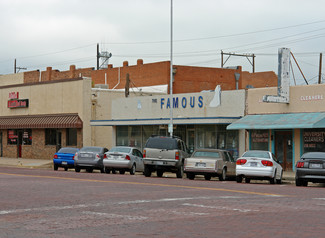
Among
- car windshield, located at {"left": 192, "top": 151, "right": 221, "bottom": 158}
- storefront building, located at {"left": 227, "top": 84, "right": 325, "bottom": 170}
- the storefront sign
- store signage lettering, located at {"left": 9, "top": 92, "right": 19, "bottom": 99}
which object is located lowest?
car windshield, located at {"left": 192, "top": 151, "right": 221, "bottom": 158}

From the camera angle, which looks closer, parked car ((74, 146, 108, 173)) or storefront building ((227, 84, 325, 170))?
storefront building ((227, 84, 325, 170))

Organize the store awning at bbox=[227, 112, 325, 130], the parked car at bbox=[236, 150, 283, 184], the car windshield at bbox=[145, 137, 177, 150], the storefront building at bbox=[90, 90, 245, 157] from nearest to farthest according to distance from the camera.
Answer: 1. the parked car at bbox=[236, 150, 283, 184]
2. the car windshield at bbox=[145, 137, 177, 150]
3. the store awning at bbox=[227, 112, 325, 130]
4. the storefront building at bbox=[90, 90, 245, 157]

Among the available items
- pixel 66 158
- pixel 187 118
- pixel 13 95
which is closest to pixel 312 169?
pixel 187 118

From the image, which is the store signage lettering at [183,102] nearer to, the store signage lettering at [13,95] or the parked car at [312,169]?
the parked car at [312,169]

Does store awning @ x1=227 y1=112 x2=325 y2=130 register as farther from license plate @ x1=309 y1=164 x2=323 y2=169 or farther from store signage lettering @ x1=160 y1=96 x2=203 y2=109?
license plate @ x1=309 y1=164 x2=323 y2=169

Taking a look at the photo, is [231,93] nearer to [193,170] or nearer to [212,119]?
[212,119]

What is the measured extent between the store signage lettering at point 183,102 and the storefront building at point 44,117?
30.8 ft

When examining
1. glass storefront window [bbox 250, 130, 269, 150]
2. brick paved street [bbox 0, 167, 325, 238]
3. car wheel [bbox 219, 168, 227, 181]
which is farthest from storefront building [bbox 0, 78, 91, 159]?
brick paved street [bbox 0, 167, 325, 238]

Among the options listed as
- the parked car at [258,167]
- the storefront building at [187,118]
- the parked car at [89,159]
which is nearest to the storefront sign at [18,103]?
the storefront building at [187,118]

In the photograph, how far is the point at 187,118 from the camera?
3816cm

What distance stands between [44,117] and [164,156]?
82.9ft

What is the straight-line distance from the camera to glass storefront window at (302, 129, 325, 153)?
1280 inches

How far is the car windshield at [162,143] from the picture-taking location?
2908 cm

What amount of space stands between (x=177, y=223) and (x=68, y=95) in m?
39.9
